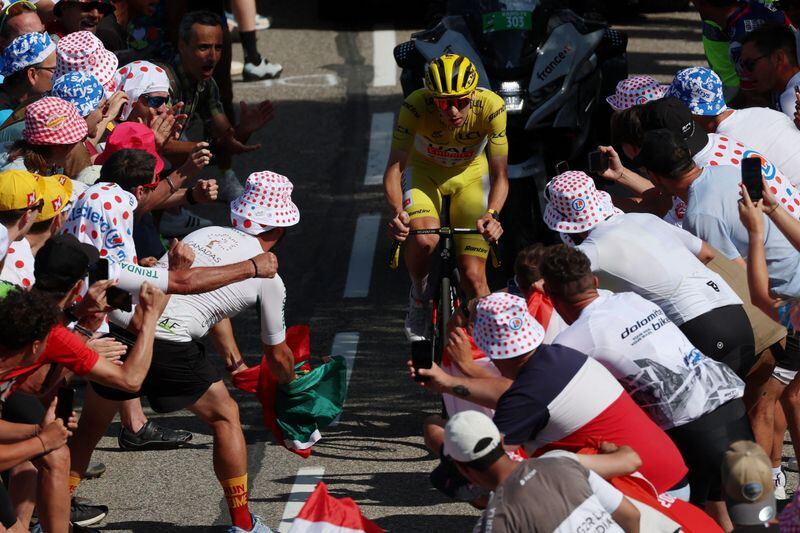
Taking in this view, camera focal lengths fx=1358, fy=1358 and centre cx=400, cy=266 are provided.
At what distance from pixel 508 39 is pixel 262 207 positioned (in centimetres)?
337

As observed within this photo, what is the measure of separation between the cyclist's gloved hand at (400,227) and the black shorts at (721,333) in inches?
99.7

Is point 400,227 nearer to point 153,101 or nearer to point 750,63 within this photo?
point 153,101

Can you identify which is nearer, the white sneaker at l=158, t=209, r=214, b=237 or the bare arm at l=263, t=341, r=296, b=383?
the bare arm at l=263, t=341, r=296, b=383

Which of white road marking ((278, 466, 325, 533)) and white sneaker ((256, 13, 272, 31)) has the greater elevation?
white road marking ((278, 466, 325, 533))

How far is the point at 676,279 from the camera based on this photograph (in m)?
6.69

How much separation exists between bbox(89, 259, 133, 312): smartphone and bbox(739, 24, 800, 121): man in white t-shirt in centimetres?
480

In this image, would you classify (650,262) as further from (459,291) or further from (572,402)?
(459,291)

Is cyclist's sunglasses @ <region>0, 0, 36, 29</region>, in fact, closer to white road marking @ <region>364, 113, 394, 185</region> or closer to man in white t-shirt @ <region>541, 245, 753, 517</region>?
white road marking @ <region>364, 113, 394, 185</region>

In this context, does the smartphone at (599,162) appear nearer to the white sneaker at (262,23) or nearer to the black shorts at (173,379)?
the black shorts at (173,379)

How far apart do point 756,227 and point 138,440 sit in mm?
4075

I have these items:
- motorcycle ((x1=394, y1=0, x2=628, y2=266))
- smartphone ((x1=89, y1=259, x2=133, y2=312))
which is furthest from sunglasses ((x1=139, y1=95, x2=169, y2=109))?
smartphone ((x1=89, y1=259, x2=133, y2=312))

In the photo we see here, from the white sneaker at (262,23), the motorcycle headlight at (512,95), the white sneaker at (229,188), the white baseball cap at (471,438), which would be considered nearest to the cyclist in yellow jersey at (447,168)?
the motorcycle headlight at (512,95)

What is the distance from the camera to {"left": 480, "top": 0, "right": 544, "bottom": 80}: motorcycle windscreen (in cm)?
1006

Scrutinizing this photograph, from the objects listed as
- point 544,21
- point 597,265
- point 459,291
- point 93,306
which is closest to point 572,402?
point 597,265
